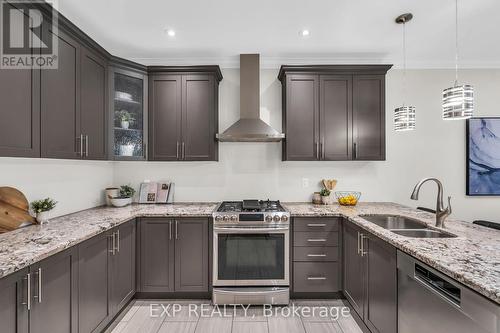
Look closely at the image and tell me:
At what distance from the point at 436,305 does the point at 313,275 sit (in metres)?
1.49

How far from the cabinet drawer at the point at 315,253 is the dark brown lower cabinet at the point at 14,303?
220cm

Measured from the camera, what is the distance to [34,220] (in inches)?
83.4

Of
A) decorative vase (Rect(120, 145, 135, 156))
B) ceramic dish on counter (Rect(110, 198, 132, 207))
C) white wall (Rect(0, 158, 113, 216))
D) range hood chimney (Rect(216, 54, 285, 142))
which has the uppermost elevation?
range hood chimney (Rect(216, 54, 285, 142))

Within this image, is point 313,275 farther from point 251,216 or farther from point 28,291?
point 28,291

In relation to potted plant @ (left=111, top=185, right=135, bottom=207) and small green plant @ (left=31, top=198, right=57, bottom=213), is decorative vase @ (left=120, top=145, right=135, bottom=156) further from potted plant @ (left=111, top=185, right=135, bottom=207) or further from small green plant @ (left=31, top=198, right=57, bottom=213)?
small green plant @ (left=31, top=198, right=57, bottom=213)

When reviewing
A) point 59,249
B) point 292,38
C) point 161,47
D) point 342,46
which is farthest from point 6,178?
point 342,46

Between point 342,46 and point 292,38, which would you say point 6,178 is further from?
point 342,46

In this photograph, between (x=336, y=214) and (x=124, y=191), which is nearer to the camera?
(x=336, y=214)

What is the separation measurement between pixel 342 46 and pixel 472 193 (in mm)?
2599

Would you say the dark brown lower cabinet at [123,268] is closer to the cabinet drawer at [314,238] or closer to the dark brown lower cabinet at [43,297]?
the dark brown lower cabinet at [43,297]

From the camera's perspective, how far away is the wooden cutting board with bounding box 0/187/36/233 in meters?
1.88

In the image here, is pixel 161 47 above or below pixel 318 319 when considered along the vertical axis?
above

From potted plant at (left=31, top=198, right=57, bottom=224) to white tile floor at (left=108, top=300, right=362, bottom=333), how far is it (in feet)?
3.78

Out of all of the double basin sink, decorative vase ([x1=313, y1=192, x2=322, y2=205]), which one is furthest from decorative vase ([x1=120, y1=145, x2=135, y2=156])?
the double basin sink
